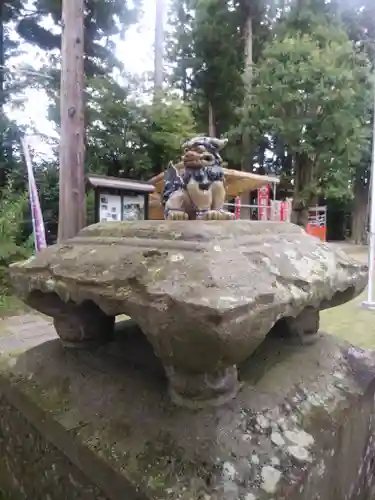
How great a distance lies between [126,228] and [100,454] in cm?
60

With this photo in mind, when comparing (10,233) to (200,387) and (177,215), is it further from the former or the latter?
(200,387)

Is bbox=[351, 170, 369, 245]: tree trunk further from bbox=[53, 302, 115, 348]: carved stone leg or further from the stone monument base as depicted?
bbox=[53, 302, 115, 348]: carved stone leg

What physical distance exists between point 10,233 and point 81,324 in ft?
14.5

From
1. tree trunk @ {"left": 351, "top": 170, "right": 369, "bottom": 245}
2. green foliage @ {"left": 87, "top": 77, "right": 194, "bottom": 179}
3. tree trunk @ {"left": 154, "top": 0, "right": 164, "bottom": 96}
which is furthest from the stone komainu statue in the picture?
tree trunk @ {"left": 351, "top": 170, "right": 369, "bottom": 245}

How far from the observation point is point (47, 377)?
123cm

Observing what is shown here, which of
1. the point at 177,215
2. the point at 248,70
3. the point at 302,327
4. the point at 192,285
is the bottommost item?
the point at 302,327

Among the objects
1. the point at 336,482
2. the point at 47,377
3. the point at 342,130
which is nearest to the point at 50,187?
the point at 342,130

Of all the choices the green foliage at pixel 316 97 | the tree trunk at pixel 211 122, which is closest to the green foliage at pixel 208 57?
the tree trunk at pixel 211 122

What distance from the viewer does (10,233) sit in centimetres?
525

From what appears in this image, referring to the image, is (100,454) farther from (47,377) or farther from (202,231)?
(202,231)

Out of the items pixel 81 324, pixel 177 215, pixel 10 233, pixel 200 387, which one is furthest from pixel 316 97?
pixel 200 387

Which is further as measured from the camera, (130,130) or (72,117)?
(130,130)

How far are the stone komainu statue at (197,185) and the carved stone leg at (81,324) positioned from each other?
0.41 metres

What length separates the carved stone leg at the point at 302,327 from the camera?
1452 mm
